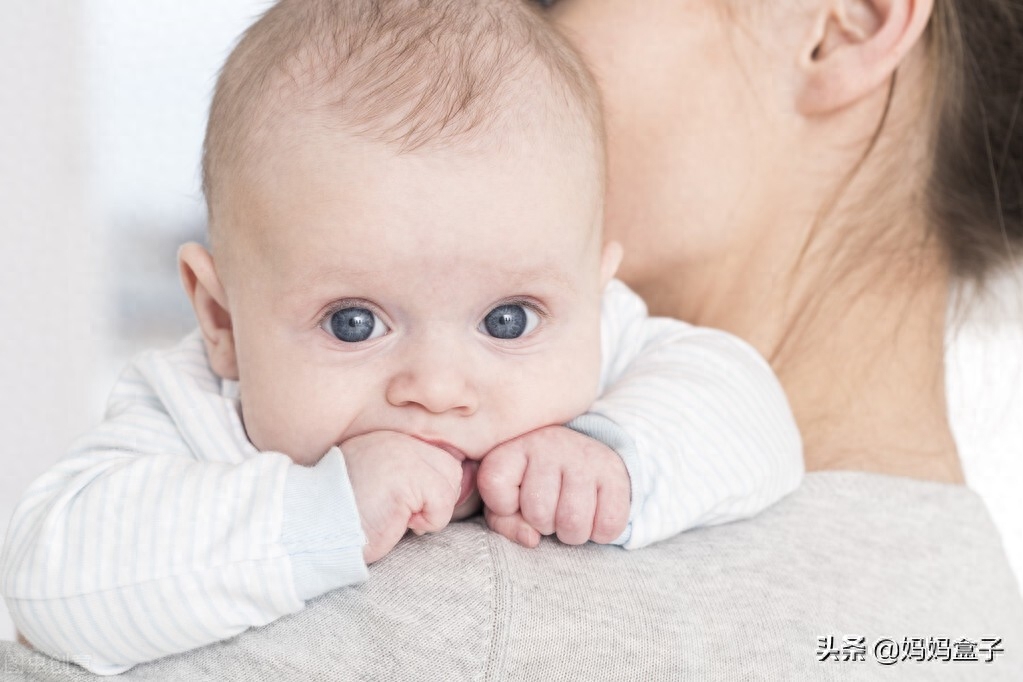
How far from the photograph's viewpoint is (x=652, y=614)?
3.30 ft

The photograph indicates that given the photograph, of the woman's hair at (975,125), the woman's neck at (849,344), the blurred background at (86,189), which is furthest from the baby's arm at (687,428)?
the blurred background at (86,189)

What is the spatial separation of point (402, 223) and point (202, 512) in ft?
1.07

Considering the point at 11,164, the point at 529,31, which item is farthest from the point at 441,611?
the point at 11,164

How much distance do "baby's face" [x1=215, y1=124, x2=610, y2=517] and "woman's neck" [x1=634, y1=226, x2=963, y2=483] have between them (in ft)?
1.56

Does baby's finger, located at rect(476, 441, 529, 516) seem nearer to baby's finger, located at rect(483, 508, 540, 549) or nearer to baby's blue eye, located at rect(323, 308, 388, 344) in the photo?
baby's finger, located at rect(483, 508, 540, 549)

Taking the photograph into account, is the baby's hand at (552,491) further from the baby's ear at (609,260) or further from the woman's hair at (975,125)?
the woman's hair at (975,125)

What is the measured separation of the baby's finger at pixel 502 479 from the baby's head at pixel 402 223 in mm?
22

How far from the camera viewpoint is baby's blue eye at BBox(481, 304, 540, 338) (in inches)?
43.8

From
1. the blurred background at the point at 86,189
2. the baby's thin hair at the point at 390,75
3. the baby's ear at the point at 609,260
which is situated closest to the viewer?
the baby's thin hair at the point at 390,75

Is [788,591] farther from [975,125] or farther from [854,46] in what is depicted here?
[975,125]

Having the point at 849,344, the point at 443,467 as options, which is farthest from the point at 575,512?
the point at 849,344

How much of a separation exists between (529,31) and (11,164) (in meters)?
2.83

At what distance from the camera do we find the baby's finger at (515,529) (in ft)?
3.51

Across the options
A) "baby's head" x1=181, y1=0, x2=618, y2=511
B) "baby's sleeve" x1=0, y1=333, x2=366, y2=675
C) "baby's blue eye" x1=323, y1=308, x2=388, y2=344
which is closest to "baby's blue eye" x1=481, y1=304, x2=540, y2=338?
"baby's head" x1=181, y1=0, x2=618, y2=511
